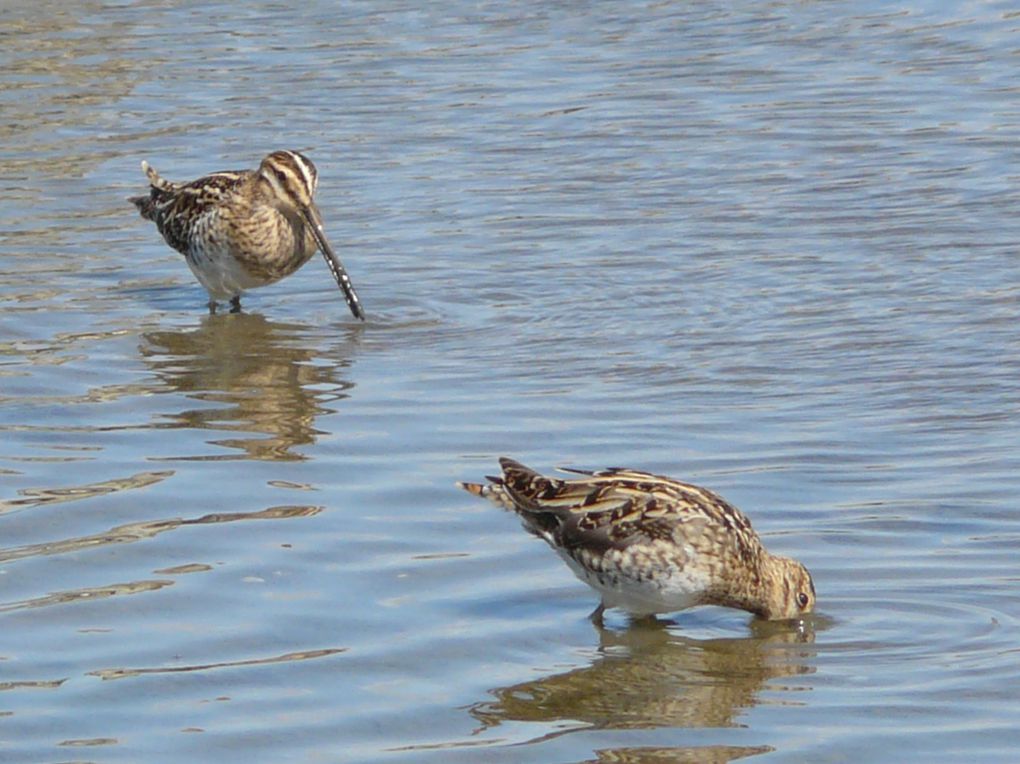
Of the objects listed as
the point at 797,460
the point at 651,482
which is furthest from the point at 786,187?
the point at 651,482

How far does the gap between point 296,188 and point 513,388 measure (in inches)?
108

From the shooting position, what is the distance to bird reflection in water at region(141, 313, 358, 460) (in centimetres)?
1038

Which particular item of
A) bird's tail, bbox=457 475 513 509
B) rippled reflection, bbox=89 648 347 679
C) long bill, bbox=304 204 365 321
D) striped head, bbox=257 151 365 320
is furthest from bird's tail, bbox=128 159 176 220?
rippled reflection, bbox=89 648 347 679

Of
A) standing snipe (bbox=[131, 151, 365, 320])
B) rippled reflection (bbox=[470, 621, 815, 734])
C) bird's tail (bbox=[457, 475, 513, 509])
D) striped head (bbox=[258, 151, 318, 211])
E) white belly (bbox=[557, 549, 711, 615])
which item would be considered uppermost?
striped head (bbox=[258, 151, 318, 211])

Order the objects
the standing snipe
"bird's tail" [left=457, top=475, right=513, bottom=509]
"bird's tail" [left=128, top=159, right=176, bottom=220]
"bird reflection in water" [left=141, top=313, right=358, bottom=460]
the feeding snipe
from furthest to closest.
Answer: "bird's tail" [left=128, top=159, right=176, bottom=220]
the standing snipe
"bird reflection in water" [left=141, top=313, right=358, bottom=460]
"bird's tail" [left=457, top=475, right=513, bottom=509]
the feeding snipe

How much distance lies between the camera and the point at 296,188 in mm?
13086

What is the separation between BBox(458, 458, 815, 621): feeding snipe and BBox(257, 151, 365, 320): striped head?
180 inches

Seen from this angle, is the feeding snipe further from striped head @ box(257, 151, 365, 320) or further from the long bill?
striped head @ box(257, 151, 365, 320)

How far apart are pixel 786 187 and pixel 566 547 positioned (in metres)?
7.23

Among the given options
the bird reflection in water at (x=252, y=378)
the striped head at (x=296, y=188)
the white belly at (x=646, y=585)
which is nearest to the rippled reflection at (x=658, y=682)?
the white belly at (x=646, y=585)

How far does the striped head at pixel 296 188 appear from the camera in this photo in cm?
1293

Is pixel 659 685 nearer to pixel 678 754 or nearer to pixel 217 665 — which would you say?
pixel 678 754

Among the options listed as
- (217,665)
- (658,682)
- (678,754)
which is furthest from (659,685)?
(217,665)

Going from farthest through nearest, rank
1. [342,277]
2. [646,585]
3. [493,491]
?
[342,277] < [493,491] < [646,585]
